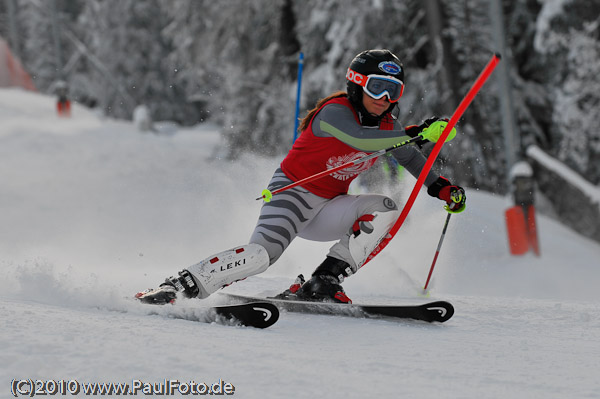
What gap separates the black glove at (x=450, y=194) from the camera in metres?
4.27

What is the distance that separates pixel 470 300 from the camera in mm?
5117

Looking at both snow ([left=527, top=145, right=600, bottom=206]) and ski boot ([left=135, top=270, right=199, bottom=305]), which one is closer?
ski boot ([left=135, top=270, right=199, bottom=305])

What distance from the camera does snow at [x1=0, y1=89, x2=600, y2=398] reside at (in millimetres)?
2424

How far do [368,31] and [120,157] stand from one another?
5650mm

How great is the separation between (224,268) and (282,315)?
1.39 ft

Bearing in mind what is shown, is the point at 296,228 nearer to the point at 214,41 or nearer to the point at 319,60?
the point at 319,60

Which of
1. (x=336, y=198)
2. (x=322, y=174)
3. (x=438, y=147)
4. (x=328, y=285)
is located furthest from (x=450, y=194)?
(x=328, y=285)

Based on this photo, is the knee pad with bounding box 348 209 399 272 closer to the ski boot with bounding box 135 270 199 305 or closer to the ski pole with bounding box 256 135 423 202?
the ski pole with bounding box 256 135 423 202

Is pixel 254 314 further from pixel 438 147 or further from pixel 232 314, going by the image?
pixel 438 147

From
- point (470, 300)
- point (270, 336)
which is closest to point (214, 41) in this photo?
point (470, 300)

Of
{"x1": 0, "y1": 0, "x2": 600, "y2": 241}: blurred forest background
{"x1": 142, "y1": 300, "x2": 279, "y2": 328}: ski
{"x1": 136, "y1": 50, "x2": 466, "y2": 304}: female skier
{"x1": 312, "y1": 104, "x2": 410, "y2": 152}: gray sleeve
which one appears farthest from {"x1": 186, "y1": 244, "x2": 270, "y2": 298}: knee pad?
{"x1": 0, "y1": 0, "x2": 600, "y2": 241}: blurred forest background

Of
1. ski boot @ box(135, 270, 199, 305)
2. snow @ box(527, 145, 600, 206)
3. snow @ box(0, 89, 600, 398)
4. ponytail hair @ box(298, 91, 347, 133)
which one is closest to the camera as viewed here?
snow @ box(0, 89, 600, 398)

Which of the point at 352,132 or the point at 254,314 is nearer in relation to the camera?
the point at 254,314

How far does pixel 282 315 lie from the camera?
3961mm
